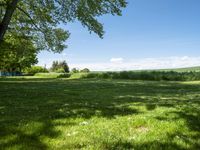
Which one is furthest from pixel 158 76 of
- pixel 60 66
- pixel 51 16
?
pixel 60 66

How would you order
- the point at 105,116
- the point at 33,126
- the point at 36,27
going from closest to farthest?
the point at 33,126
the point at 105,116
the point at 36,27

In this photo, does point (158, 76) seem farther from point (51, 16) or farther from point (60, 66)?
point (60, 66)

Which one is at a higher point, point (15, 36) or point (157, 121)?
point (15, 36)

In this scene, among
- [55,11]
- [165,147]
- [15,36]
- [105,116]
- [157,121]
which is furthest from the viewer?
[15,36]

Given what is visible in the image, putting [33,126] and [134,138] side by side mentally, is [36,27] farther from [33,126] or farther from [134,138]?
[134,138]

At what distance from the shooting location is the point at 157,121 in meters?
10.1

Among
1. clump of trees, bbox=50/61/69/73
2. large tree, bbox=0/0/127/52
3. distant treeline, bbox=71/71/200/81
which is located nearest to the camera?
large tree, bbox=0/0/127/52

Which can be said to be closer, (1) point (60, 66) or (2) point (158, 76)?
(2) point (158, 76)

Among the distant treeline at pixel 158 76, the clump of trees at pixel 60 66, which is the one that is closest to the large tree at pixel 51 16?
the distant treeline at pixel 158 76

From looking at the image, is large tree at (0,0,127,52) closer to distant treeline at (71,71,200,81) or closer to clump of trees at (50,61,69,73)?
distant treeline at (71,71,200,81)

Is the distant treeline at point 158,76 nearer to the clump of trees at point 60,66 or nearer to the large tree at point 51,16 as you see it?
the large tree at point 51,16

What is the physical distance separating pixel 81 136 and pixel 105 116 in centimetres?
296

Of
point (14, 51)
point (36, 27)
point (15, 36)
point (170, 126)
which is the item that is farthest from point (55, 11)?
point (170, 126)

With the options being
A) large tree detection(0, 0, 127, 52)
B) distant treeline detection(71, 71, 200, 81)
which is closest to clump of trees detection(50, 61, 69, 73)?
distant treeline detection(71, 71, 200, 81)
